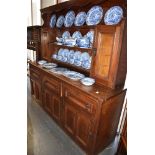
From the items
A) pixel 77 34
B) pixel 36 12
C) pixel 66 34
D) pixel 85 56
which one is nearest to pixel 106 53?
pixel 85 56

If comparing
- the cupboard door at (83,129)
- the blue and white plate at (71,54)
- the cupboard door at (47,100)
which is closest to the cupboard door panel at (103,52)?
the cupboard door at (83,129)

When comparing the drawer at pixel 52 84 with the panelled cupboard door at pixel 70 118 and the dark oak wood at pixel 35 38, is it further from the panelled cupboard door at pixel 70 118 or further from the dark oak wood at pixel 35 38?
the dark oak wood at pixel 35 38

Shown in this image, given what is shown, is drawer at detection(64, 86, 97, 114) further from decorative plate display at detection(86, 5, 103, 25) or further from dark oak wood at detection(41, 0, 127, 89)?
decorative plate display at detection(86, 5, 103, 25)

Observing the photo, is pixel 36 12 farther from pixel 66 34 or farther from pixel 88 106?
pixel 88 106

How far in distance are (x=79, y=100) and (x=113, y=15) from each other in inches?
41.9

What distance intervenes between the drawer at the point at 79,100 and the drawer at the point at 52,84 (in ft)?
0.56

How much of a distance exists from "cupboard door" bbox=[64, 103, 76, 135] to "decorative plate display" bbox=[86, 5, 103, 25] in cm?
117

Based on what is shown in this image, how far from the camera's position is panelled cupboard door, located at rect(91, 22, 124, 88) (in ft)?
4.56
